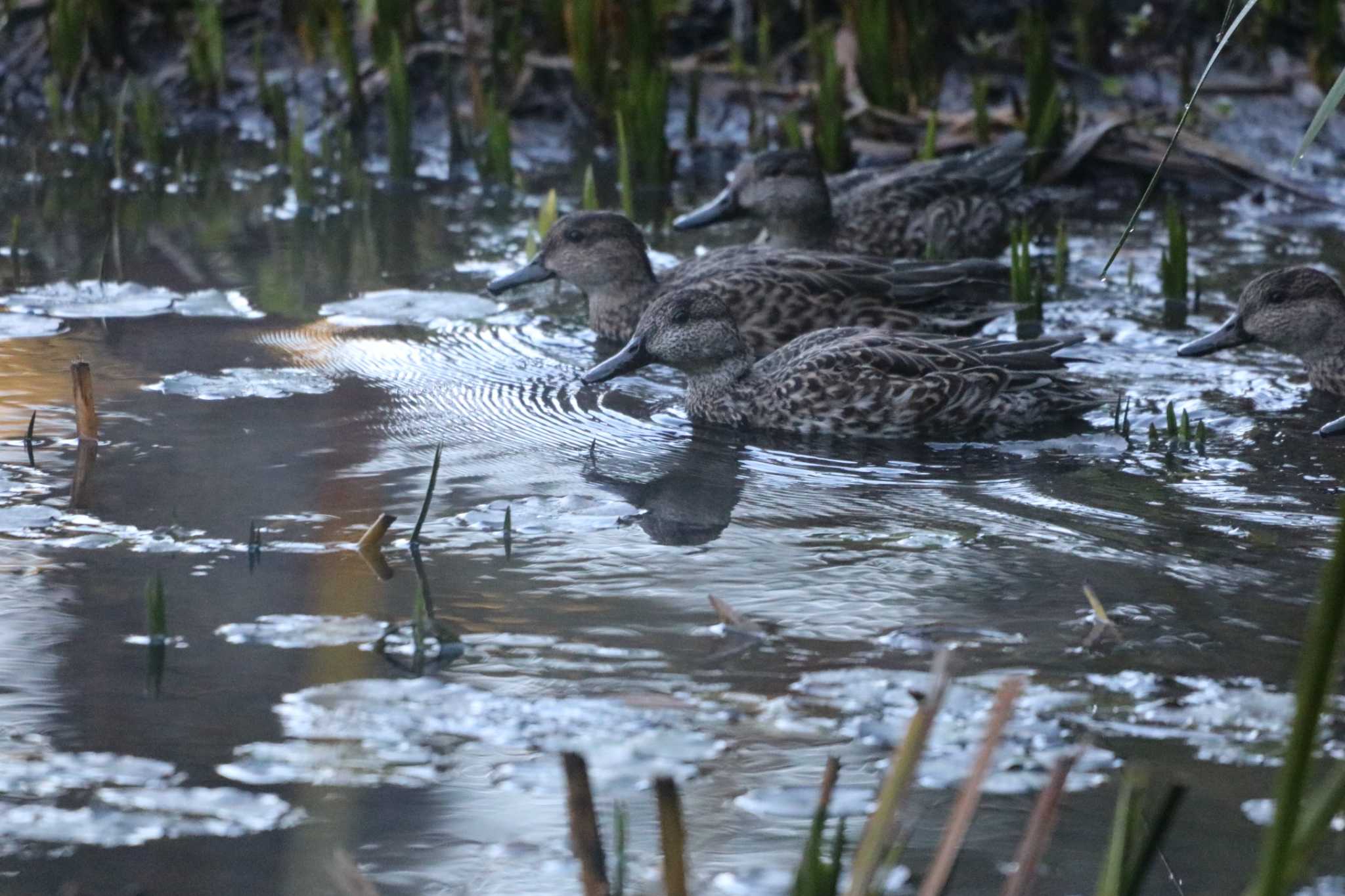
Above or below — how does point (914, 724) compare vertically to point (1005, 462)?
above

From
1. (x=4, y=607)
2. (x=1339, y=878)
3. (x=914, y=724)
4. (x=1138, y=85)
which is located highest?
(x=1138, y=85)

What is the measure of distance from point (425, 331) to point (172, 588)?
2.43 metres

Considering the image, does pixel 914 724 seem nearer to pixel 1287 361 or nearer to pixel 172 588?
pixel 172 588

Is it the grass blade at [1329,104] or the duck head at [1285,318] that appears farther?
the duck head at [1285,318]

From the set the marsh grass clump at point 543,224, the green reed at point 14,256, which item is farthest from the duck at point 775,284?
the green reed at point 14,256

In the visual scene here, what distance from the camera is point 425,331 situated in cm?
590

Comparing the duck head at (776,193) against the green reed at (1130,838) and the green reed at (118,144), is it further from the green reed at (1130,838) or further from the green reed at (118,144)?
the green reed at (1130,838)

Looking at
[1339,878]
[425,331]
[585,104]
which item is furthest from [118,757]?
[585,104]

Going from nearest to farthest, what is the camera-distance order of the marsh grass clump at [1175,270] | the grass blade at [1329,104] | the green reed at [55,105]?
the grass blade at [1329,104] → the marsh grass clump at [1175,270] → the green reed at [55,105]

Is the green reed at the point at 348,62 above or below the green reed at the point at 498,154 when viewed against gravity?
above

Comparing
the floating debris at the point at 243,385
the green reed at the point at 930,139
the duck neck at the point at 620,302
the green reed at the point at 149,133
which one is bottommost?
the floating debris at the point at 243,385

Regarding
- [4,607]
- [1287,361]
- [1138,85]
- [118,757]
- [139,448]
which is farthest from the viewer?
[1138,85]

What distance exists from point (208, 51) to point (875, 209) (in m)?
4.94

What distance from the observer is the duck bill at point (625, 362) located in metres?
5.21
